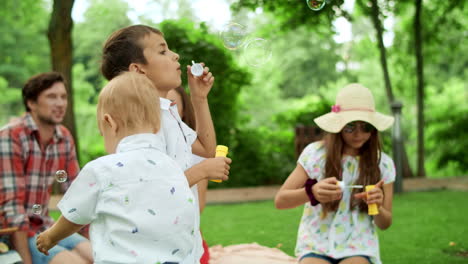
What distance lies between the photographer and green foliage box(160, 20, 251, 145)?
32.9ft

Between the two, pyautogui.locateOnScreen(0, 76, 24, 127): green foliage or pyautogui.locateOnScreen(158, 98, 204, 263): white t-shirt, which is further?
pyautogui.locateOnScreen(0, 76, 24, 127): green foliage

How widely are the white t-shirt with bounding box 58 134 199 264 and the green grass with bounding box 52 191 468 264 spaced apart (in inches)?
131

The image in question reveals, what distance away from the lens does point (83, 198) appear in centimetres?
190

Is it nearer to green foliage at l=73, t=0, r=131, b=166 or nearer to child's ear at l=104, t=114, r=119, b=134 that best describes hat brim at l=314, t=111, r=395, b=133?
child's ear at l=104, t=114, r=119, b=134

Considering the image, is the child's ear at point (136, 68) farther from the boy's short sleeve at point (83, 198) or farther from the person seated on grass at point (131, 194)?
the boy's short sleeve at point (83, 198)

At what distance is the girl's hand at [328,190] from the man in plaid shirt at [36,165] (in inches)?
52.2

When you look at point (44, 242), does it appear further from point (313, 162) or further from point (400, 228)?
point (400, 228)

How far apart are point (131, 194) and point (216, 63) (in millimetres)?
8559

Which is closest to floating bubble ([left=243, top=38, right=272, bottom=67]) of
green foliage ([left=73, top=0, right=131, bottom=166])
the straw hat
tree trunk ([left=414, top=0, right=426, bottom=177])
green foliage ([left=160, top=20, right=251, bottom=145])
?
the straw hat

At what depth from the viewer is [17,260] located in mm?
3178

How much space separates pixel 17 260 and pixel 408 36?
497 inches

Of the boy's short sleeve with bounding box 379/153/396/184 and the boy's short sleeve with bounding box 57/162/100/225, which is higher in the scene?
the boy's short sleeve with bounding box 57/162/100/225

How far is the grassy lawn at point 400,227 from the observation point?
5320mm

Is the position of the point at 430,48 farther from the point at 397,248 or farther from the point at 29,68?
the point at 29,68
